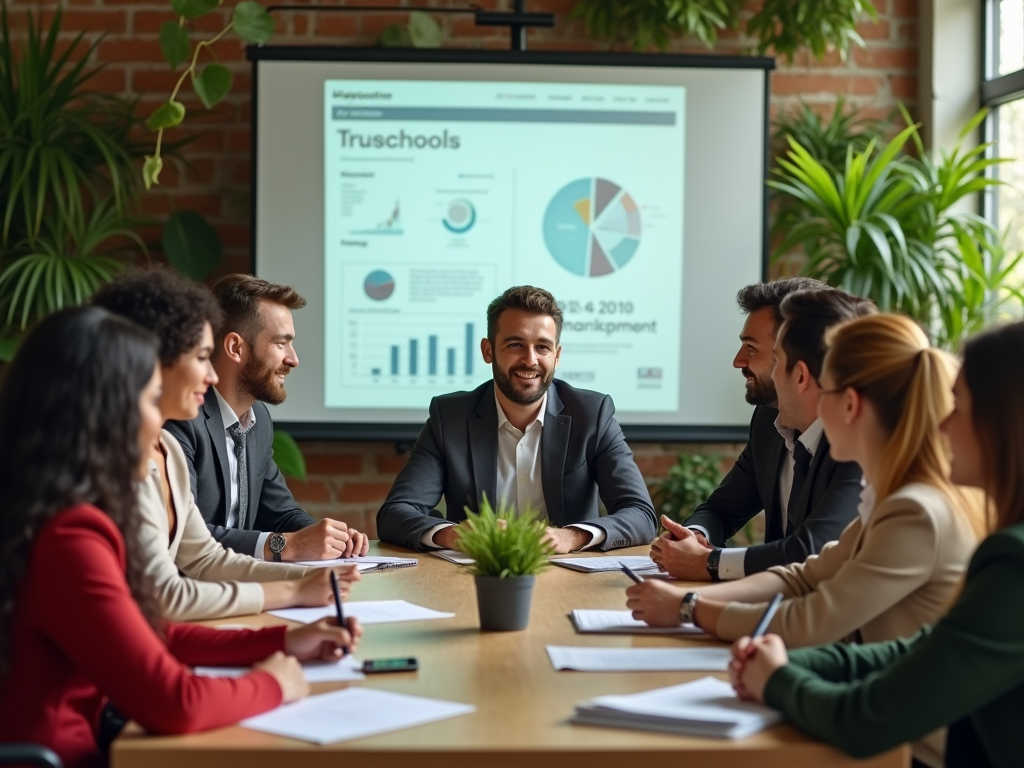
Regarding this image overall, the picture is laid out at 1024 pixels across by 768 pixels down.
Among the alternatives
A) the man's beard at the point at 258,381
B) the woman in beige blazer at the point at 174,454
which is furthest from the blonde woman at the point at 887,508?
the man's beard at the point at 258,381

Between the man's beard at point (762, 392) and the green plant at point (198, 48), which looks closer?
the man's beard at point (762, 392)

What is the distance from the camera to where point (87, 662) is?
53.6 inches

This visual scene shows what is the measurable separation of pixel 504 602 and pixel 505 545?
96mm

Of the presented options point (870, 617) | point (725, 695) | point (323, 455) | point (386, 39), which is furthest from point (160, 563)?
point (386, 39)

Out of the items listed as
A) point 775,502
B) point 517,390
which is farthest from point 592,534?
point 517,390

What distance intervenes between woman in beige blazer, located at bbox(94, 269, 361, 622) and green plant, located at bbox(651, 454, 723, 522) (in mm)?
2380

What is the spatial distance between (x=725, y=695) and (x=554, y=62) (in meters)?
3.30

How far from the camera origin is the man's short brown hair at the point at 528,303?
3.29 m

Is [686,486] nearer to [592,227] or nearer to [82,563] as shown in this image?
[592,227]

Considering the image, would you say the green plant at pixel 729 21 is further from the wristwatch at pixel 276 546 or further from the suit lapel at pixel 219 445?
the wristwatch at pixel 276 546

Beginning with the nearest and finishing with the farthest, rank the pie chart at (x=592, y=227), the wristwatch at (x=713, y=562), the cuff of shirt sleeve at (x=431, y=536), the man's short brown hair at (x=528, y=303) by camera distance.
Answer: the wristwatch at (x=713, y=562) < the cuff of shirt sleeve at (x=431, y=536) < the man's short brown hair at (x=528, y=303) < the pie chart at (x=592, y=227)

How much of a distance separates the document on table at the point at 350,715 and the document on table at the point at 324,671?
74 millimetres

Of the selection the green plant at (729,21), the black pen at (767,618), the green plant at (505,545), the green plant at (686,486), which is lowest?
the green plant at (686,486)

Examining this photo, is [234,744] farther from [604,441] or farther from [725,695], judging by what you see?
[604,441]
